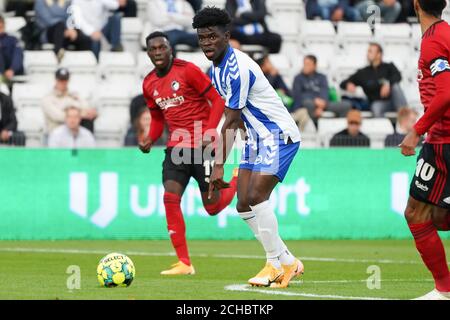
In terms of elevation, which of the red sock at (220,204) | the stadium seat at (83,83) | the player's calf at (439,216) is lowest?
the red sock at (220,204)

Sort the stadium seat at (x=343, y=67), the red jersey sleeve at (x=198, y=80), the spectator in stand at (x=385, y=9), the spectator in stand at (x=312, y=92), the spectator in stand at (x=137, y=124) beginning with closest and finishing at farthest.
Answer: the red jersey sleeve at (x=198, y=80), the spectator in stand at (x=137, y=124), the spectator in stand at (x=312, y=92), the stadium seat at (x=343, y=67), the spectator in stand at (x=385, y=9)

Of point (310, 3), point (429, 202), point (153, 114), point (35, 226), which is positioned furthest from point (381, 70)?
point (429, 202)

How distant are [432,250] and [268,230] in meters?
2.01

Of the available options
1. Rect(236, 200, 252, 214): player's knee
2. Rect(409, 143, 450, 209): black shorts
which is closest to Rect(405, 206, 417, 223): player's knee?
Rect(409, 143, 450, 209): black shorts

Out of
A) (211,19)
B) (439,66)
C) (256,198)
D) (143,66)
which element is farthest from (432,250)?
(143,66)

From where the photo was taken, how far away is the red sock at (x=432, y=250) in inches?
374

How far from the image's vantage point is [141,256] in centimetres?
1529

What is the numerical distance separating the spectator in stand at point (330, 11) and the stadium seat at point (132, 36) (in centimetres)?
375

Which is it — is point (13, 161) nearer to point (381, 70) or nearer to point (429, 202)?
point (381, 70)

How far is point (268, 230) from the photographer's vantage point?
11094mm

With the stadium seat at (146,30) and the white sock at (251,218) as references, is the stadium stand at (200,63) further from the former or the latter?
the white sock at (251,218)

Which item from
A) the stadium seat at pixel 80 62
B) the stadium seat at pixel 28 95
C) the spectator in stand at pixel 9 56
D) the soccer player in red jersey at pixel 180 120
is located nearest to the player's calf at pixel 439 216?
the soccer player in red jersey at pixel 180 120

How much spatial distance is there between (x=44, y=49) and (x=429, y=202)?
13877 mm

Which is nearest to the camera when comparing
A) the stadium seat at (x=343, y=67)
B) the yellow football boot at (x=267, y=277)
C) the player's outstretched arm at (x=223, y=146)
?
the player's outstretched arm at (x=223, y=146)
